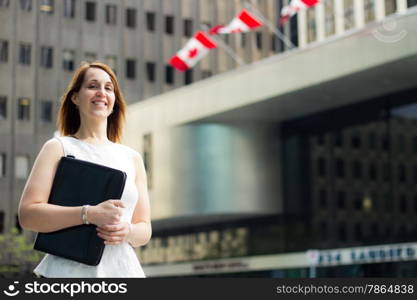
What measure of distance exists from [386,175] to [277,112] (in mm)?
5013

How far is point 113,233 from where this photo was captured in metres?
2.88

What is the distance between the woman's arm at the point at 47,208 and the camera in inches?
112

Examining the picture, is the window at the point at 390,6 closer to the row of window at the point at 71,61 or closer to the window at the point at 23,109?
the row of window at the point at 71,61

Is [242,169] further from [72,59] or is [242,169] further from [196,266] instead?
[72,59]

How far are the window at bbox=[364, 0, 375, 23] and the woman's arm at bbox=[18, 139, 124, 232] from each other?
1228 inches

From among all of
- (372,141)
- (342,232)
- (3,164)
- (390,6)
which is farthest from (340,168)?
(3,164)

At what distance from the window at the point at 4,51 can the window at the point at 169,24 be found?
10.0 meters

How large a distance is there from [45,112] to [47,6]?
6434 mm

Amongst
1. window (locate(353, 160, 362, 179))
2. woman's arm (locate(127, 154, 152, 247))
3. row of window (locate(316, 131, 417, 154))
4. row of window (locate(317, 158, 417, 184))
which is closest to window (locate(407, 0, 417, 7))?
row of window (locate(316, 131, 417, 154))

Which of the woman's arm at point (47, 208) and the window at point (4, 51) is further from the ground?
the window at point (4, 51)

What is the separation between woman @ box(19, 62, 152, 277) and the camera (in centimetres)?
290

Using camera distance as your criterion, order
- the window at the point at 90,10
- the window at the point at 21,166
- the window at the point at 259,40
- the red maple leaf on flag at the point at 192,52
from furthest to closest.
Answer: the window at the point at 259,40
the window at the point at 90,10
the window at the point at 21,166
the red maple leaf on flag at the point at 192,52

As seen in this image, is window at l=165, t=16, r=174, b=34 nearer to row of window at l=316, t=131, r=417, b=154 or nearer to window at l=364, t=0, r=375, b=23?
window at l=364, t=0, r=375, b=23

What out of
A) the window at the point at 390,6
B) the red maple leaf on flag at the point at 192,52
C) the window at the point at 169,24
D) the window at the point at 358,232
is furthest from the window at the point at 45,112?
the window at the point at 358,232
